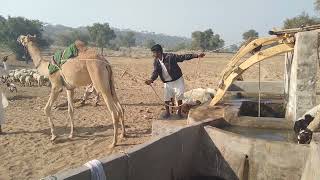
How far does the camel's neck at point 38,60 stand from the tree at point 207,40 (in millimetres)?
52999

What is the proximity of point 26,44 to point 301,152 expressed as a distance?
304 inches

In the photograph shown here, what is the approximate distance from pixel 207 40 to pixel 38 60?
5493 centimetres

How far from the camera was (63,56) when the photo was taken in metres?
10.4

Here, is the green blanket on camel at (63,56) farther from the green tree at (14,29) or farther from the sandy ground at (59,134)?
the green tree at (14,29)

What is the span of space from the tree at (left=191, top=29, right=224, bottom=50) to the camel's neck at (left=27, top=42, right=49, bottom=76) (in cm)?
5300

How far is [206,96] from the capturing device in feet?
42.3

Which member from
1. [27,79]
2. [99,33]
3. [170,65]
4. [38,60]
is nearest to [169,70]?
[170,65]

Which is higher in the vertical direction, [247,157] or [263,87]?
[263,87]

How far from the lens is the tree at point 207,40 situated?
209 ft

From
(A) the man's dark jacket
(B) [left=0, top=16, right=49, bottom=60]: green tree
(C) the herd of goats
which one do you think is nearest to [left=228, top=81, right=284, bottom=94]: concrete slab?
(A) the man's dark jacket

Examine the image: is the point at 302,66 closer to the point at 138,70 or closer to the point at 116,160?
the point at 116,160

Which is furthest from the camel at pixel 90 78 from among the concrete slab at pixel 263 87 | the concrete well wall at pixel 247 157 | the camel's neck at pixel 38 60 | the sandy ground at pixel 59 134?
the concrete slab at pixel 263 87

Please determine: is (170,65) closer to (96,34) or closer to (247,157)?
(247,157)

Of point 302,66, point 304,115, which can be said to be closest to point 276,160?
point 304,115
